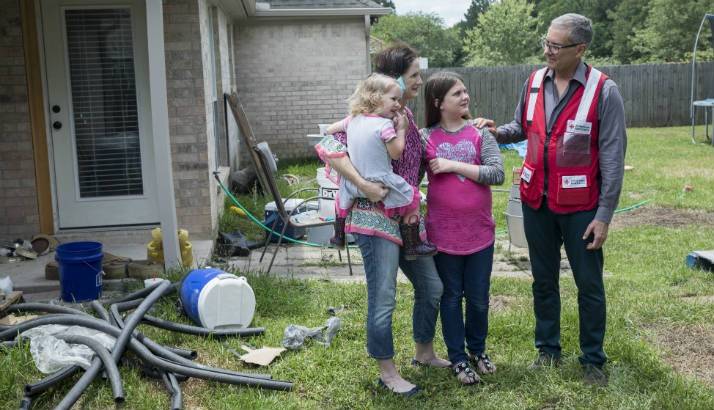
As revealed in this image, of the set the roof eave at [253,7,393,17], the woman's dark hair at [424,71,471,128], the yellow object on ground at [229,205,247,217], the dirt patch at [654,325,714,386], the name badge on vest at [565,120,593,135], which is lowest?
the dirt patch at [654,325,714,386]

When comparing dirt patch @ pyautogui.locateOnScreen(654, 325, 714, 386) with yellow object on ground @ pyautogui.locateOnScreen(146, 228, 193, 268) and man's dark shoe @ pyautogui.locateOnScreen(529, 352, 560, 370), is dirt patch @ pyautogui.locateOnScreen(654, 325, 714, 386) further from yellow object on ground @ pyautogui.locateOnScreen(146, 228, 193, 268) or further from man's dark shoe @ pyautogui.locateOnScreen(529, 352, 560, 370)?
yellow object on ground @ pyautogui.locateOnScreen(146, 228, 193, 268)

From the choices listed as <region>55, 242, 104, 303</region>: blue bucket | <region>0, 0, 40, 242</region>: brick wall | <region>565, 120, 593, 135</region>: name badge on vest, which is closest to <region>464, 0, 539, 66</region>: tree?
<region>0, 0, 40, 242</region>: brick wall

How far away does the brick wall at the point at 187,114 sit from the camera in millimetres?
6797

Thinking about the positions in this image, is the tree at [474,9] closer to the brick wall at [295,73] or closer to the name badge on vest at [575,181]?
the brick wall at [295,73]

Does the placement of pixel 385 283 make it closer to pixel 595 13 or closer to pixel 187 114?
pixel 187 114

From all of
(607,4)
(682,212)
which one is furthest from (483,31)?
(682,212)

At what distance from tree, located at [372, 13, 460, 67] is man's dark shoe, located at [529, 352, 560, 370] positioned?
56184 mm

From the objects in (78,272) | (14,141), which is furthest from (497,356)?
(14,141)

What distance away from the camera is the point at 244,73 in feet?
47.2

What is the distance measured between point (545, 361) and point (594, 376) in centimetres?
28

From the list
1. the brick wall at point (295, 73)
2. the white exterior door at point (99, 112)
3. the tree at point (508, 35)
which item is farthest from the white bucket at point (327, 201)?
the tree at point (508, 35)

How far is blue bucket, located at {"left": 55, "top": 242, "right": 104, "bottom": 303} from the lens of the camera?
514 centimetres

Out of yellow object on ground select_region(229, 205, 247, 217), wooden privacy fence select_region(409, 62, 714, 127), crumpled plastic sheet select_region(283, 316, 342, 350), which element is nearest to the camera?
crumpled plastic sheet select_region(283, 316, 342, 350)

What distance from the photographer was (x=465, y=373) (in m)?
3.82
